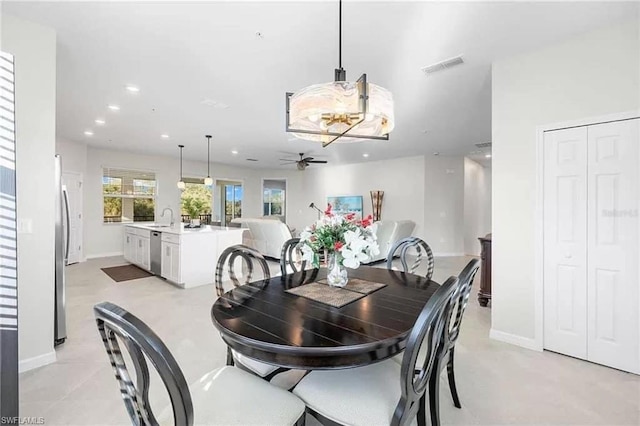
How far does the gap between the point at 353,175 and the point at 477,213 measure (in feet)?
13.9

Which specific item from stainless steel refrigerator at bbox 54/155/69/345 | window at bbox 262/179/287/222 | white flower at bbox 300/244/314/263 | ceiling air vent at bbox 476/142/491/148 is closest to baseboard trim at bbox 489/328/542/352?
white flower at bbox 300/244/314/263

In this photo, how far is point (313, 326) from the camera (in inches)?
55.7

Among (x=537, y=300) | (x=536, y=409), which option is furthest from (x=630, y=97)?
(x=536, y=409)

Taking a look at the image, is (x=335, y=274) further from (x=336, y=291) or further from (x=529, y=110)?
(x=529, y=110)

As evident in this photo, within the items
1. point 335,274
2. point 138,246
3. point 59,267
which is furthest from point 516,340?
point 138,246

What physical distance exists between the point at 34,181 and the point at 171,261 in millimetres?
2618

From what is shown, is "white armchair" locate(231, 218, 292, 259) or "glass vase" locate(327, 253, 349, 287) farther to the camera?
"white armchair" locate(231, 218, 292, 259)

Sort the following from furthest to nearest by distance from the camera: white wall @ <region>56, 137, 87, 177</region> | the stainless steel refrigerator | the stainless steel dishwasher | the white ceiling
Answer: white wall @ <region>56, 137, 87, 177</region> < the stainless steel dishwasher < the stainless steel refrigerator < the white ceiling

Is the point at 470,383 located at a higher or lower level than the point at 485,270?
lower

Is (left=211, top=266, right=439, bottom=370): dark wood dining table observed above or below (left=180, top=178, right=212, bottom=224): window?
below

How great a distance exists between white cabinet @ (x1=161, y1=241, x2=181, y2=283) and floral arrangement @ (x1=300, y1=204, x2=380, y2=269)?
11.3ft

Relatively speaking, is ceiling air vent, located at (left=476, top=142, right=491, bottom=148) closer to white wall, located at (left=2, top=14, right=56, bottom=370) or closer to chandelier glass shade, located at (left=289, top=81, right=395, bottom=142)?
chandelier glass shade, located at (left=289, top=81, right=395, bottom=142)

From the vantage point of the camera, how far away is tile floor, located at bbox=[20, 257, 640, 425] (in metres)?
1.88

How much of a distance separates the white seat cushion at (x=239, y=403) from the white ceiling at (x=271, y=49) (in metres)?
2.46
